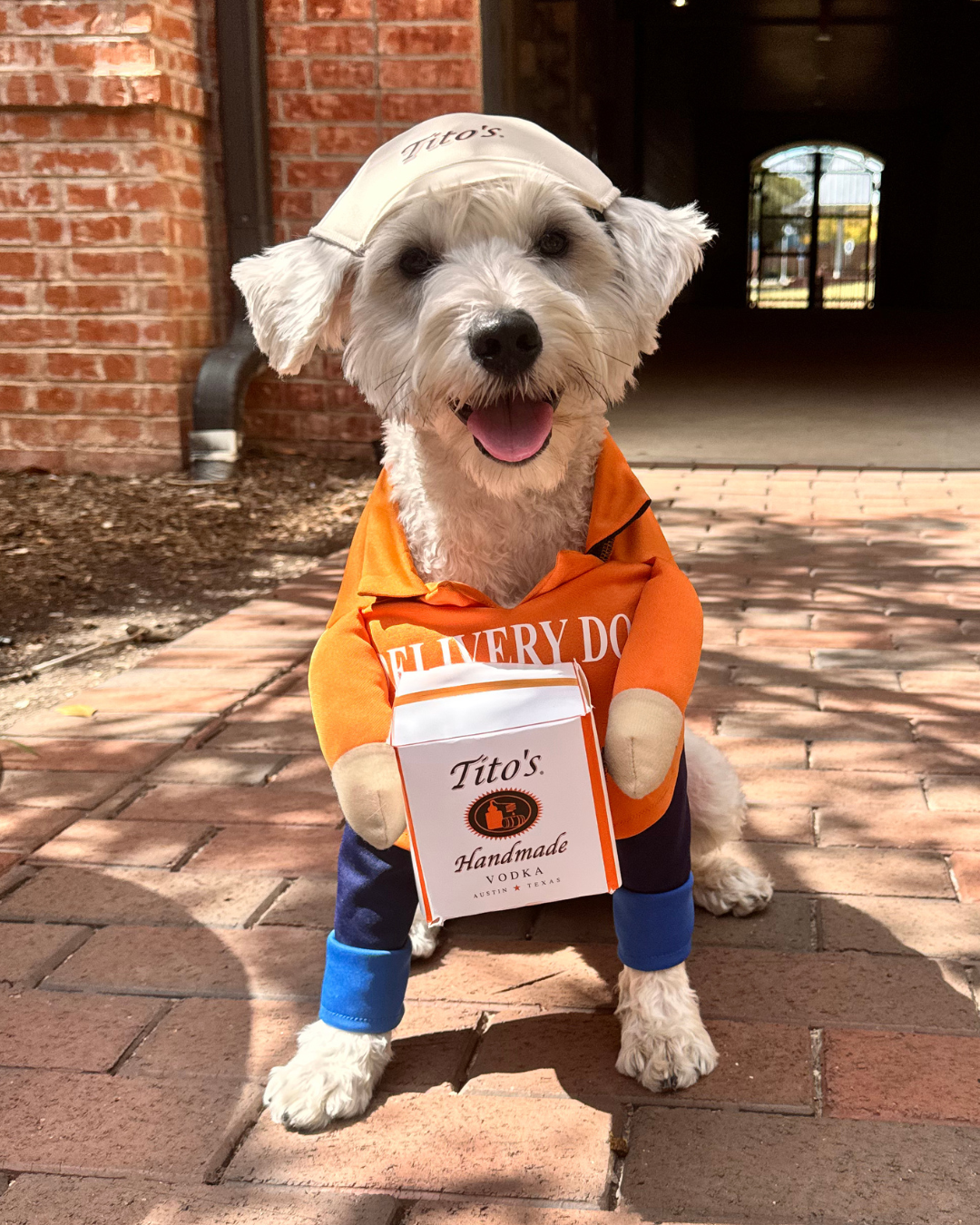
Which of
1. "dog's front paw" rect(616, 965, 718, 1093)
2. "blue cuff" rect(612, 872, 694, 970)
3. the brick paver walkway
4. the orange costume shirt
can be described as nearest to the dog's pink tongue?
the orange costume shirt

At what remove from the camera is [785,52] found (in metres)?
22.1

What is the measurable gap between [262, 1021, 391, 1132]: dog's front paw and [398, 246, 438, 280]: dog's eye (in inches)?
46.2

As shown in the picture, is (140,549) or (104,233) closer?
(140,549)

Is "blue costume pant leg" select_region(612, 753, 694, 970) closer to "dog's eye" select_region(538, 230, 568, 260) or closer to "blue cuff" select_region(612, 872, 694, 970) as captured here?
"blue cuff" select_region(612, 872, 694, 970)

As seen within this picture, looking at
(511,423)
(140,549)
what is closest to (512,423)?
(511,423)

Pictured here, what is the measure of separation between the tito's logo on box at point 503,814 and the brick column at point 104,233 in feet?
17.0

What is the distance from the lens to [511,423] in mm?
1820

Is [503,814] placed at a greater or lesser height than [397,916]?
greater

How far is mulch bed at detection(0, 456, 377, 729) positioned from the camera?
14.1 ft

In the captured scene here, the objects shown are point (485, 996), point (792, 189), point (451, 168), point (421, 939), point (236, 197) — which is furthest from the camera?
point (792, 189)

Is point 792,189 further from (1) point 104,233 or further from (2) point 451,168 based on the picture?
(2) point 451,168

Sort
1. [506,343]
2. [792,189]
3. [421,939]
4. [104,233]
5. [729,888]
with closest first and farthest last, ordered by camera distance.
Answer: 1. [506,343]
2. [421,939]
3. [729,888]
4. [104,233]
5. [792,189]

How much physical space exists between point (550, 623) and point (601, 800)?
30cm

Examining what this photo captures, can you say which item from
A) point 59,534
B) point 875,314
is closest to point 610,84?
point 875,314
